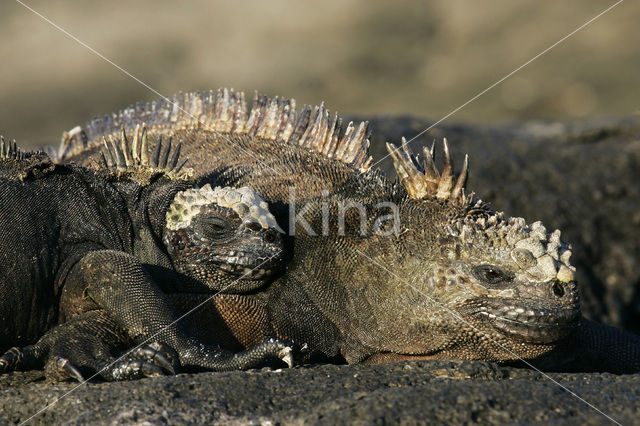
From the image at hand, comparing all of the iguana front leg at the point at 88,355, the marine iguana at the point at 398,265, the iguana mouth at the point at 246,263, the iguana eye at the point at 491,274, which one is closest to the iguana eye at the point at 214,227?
the iguana mouth at the point at 246,263

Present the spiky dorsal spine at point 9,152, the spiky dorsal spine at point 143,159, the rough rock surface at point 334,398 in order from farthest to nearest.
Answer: the spiky dorsal spine at point 143,159, the spiky dorsal spine at point 9,152, the rough rock surface at point 334,398

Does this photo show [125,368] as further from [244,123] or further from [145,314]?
[244,123]

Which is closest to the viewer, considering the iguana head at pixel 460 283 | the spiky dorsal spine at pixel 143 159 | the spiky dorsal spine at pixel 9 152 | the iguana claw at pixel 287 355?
the iguana claw at pixel 287 355

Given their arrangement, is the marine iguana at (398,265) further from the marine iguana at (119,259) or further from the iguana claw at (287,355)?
the iguana claw at (287,355)

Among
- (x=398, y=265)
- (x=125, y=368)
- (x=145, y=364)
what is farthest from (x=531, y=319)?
(x=125, y=368)

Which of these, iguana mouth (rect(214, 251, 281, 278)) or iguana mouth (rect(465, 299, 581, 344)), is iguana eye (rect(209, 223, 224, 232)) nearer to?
iguana mouth (rect(214, 251, 281, 278))


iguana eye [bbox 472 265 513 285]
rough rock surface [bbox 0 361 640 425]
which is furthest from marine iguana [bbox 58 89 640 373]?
rough rock surface [bbox 0 361 640 425]

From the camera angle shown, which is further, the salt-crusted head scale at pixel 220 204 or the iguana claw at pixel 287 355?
the salt-crusted head scale at pixel 220 204

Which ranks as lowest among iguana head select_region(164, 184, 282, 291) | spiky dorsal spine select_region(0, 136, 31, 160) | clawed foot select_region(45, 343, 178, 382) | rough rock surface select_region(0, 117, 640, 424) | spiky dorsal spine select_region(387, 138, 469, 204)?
rough rock surface select_region(0, 117, 640, 424)
